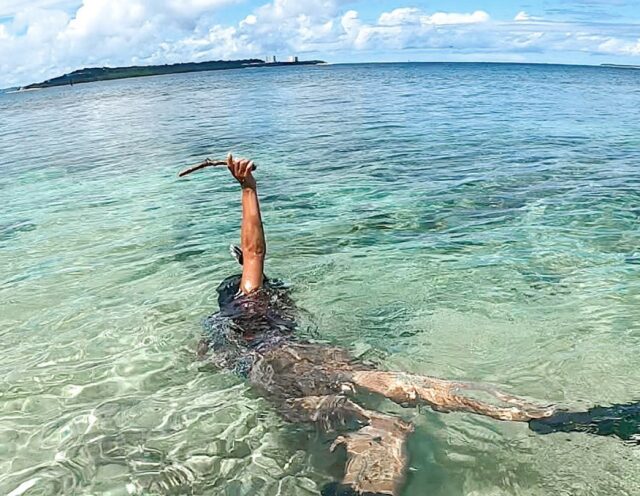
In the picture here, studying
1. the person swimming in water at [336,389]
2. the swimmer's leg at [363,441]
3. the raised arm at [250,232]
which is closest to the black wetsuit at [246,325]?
the person swimming in water at [336,389]

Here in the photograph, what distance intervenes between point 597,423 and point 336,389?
232 cm

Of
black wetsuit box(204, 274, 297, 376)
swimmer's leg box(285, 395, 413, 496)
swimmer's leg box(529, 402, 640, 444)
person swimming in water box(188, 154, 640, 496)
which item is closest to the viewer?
swimmer's leg box(285, 395, 413, 496)

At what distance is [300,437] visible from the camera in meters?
5.31

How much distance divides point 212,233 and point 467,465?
833 cm

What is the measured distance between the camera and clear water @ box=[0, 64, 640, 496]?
5.03 meters

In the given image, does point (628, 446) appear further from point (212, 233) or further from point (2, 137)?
point (2, 137)

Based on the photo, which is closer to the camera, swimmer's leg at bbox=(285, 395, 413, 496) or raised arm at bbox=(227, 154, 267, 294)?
swimmer's leg at bbox=(285, 395, 413, 496)

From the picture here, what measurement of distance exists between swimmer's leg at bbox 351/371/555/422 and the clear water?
137 millimetres

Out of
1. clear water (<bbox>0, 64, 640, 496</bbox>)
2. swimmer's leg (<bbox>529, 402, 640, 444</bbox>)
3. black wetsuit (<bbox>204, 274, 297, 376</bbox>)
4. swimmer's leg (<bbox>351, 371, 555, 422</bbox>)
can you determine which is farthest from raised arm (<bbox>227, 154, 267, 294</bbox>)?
swimmer's leg (<bbox>529, 402, 640, 444</bbox>)

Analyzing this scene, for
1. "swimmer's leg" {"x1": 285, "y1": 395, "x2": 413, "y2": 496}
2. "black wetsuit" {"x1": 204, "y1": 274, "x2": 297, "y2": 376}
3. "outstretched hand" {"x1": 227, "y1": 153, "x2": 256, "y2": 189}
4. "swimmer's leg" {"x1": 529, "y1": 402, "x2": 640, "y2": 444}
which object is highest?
"outstretched hand" {"x1": 227, "y1": 153, "x2": 256, "y2": 189}

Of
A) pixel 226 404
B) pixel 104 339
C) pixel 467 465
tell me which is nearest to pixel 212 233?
pixel 104 339

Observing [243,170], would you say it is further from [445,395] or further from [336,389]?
[445,395]

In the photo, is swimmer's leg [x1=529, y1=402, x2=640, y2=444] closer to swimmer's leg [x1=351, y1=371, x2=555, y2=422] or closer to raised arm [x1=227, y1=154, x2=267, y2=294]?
swimmer's leg [x1=351, y1=371, x2=555, y2=422]

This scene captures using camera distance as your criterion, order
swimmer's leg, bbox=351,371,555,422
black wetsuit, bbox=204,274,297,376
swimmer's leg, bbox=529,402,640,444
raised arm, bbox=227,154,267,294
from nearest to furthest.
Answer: swimmer's leg, bbox=529,402,640,444, swimmer's leg, bbox=351,371,555,422, black wetsuit, bbox=204,274,297,376, raised arm, bbox=227,154,267,294
